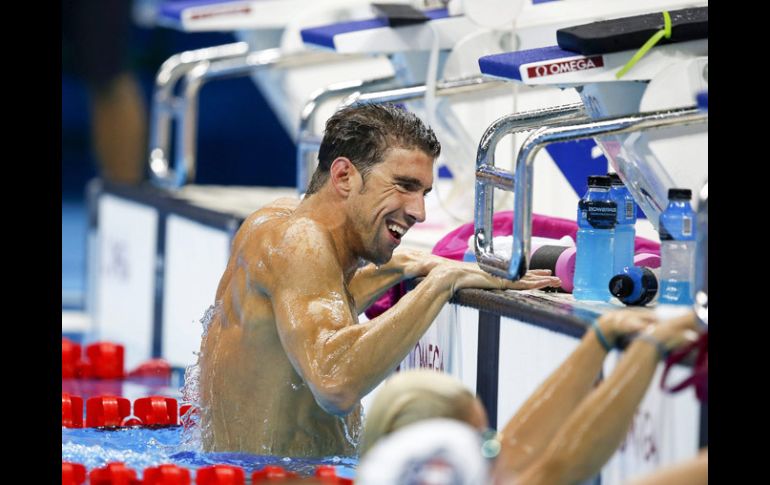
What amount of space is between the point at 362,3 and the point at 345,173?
9.86 feet

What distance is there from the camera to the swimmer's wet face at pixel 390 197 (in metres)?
3.24

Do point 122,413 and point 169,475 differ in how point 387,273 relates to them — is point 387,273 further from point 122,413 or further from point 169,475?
point 122,413

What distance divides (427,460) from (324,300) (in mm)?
1144

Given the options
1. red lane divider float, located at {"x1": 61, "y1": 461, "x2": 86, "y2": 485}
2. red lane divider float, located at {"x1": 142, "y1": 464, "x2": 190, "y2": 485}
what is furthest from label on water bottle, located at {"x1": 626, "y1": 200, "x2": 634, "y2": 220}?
red lane divider float, located at {"x1": 61, "y1": 461, "x2": 86, "y2": 485}

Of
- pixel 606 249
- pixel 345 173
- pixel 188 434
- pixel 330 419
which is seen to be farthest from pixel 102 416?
pixel 606 249

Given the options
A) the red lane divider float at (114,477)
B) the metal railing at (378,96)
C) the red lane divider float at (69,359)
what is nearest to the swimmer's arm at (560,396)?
the red lane divider float at (114,477)

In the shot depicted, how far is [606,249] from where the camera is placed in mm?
3291

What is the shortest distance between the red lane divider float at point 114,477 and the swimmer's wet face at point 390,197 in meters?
0.74

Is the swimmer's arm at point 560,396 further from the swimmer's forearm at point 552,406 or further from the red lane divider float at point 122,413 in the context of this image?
the red lane divider float at point 122,413

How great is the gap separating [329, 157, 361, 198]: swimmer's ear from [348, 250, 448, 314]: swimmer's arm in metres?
0.39

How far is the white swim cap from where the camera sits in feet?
6.58

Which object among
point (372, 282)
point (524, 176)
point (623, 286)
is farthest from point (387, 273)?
point (623, 286)

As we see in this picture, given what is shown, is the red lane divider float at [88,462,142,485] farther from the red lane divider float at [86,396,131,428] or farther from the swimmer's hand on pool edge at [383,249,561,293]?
the red lane divider float at [86,396,131,428]
